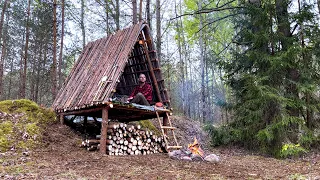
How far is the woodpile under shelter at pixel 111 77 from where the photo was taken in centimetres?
697

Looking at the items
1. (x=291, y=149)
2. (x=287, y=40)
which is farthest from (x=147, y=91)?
(x=287, y=40)

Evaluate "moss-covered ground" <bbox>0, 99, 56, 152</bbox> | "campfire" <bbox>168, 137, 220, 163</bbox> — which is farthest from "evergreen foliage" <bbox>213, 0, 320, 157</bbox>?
"moss-covered ground" <bbox>0, 99, 56, 152</bbox>

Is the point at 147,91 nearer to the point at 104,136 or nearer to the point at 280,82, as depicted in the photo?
the point at 104,136

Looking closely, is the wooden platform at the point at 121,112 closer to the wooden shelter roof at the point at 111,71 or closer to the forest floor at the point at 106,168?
the wooden shelter roof at the point at 111,71

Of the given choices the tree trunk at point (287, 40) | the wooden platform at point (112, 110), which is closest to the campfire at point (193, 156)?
the wooden platform at point (112, 110)

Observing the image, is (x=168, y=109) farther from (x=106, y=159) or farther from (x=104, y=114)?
(x=106, y=159)

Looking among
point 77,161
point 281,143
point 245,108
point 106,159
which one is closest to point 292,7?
point 245,108

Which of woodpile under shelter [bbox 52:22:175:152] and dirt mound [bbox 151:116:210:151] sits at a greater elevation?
woodpile under shelter [bbox 52:22:175:152]

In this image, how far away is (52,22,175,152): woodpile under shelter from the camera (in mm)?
6969

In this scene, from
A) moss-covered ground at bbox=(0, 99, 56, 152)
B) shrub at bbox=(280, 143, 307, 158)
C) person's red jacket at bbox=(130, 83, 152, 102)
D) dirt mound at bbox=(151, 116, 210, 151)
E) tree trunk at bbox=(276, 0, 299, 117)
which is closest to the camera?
shrub at bbox=(280, 143, 307, 158)

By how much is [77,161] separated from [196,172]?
254 centimetres

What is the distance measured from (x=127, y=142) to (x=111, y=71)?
2024mm

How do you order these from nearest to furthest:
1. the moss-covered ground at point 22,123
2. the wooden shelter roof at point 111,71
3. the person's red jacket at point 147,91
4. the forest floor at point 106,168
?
the forest floor at point 106,168 < the moss-covered ground at point 22,123 < the wooden shelter roof at point 111,71 < the person's red jacket at point 147,91

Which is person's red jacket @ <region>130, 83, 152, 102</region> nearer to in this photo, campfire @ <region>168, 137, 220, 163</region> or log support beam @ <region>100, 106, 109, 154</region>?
log support beam @ <region>100, 106, 109, 154</region>
